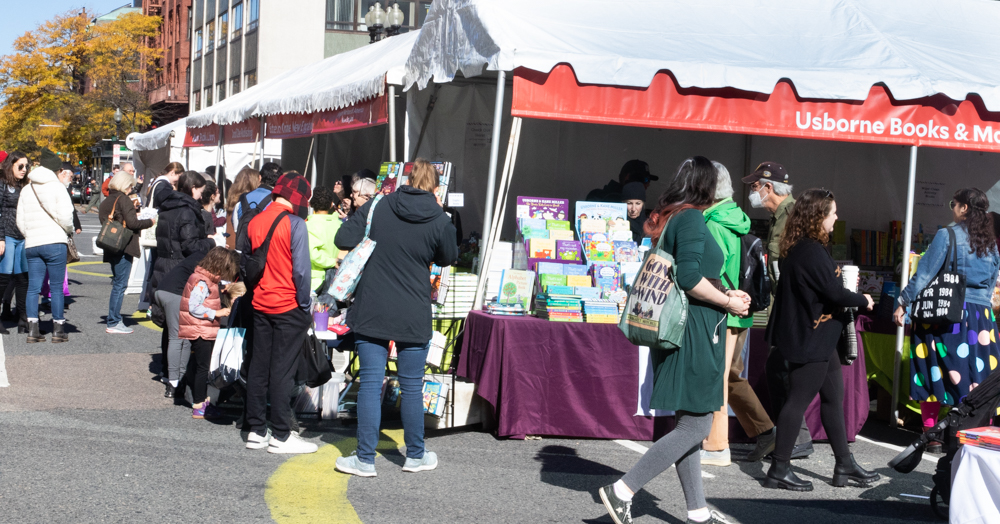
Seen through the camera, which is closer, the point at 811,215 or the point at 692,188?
the point at 692,188

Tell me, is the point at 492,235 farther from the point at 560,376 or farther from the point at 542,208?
the point at 560,376

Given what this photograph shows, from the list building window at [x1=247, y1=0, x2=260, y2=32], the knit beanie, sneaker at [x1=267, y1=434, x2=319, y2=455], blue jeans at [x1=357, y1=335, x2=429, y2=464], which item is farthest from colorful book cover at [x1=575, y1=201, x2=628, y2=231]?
building window at [x1=247, y1=0, x2=260, y2=32]

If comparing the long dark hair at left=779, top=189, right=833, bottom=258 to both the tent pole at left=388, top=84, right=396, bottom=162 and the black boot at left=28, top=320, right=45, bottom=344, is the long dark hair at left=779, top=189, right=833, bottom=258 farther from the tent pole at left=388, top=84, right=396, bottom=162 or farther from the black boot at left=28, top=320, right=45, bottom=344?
the black boot at left=28, top=320, right=45, bottom=344

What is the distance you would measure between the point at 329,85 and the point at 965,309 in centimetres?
691

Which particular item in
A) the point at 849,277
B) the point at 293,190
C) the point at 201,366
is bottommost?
the point at 201,366

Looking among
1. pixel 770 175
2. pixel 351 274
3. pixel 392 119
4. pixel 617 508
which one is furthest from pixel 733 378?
pixel 392 119

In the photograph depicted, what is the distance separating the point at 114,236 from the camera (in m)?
10.6

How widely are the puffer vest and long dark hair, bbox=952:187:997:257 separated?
5062 mm

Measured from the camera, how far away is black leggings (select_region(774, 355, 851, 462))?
548 centimetres

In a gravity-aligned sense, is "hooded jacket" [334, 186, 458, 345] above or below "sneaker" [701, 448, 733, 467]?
above

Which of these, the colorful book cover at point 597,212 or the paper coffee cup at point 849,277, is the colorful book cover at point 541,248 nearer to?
the colorful book cover at point 597,212

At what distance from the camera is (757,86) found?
22.5 feet

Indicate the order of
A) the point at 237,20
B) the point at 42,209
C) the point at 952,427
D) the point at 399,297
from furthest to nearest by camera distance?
1. the point at 237,20
2. the point at 42,209
3. the point at 399,297
4. the point at 952,427

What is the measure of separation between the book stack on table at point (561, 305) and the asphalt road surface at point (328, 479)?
0.85 metres
